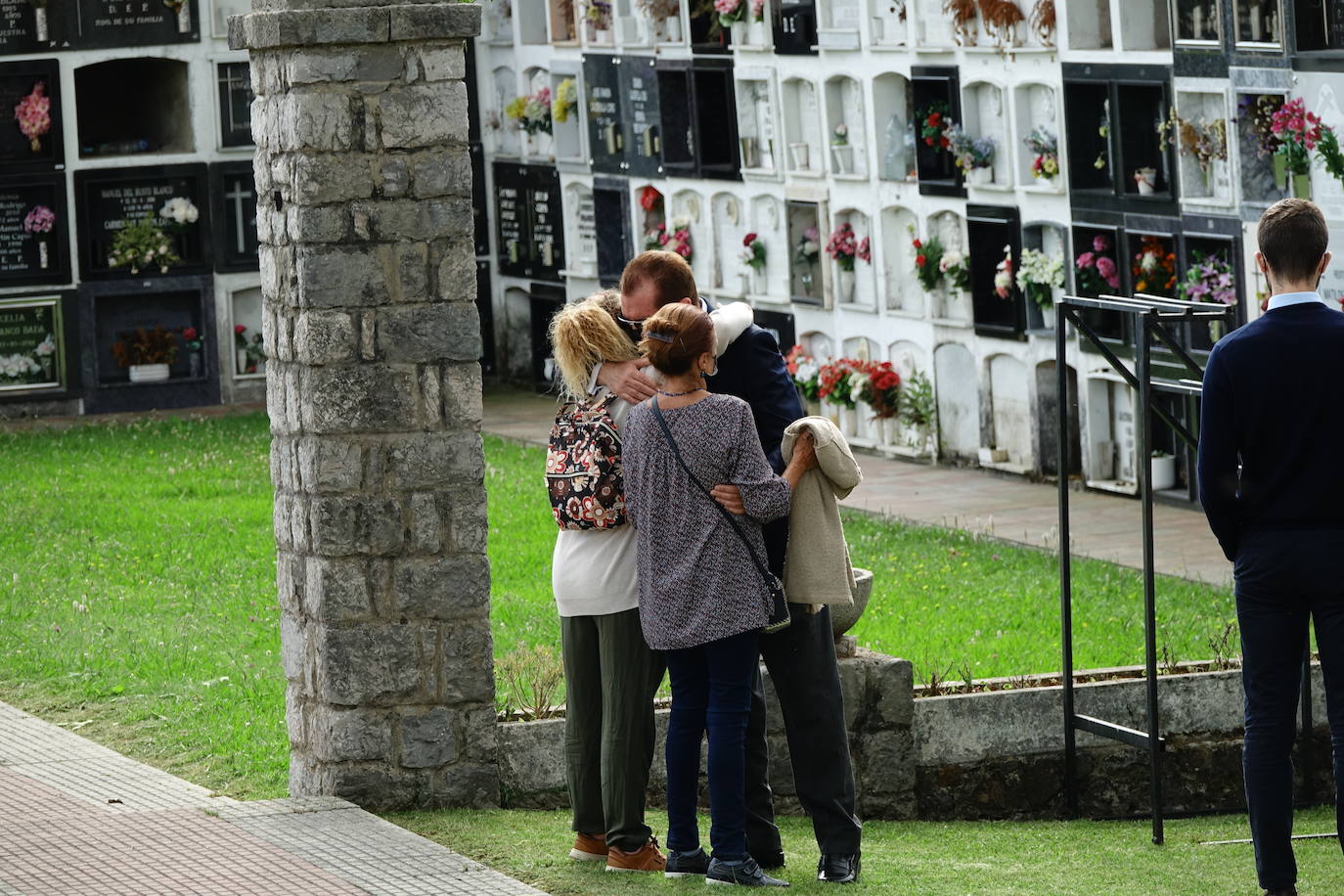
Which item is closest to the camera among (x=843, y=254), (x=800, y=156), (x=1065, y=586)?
(x=1065, y=586)

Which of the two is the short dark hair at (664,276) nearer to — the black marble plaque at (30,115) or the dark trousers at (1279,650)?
the dark trousers at (1279,650)

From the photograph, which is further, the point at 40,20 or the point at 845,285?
the point at 40,20

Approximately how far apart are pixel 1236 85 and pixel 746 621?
36.1ft

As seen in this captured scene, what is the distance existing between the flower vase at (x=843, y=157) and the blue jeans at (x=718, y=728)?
14.3m

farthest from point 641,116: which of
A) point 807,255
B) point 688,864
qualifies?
point 688,864

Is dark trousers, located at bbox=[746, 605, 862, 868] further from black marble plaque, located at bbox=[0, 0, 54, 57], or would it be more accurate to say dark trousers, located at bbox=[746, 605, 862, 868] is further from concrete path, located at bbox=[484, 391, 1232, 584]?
black marble plaque, located at bbox=[0, 0, 54, 57]

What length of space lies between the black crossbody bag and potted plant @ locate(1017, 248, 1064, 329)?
39.6 ft

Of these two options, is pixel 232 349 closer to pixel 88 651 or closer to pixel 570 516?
pixel 88 651

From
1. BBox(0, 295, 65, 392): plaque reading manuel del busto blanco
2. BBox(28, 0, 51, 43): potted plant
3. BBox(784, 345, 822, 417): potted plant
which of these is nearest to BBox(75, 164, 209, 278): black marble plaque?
BBox(0, 295, 65, 392): plaque reading manuel del busto blanco

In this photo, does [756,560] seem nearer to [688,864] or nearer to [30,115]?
[688,864]

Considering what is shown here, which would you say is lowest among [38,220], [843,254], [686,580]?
[686,580]

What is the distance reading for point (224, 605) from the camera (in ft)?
36.5

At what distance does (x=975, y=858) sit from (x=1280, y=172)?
389 inches

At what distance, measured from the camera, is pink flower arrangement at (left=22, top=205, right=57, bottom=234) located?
2228 centimetres
